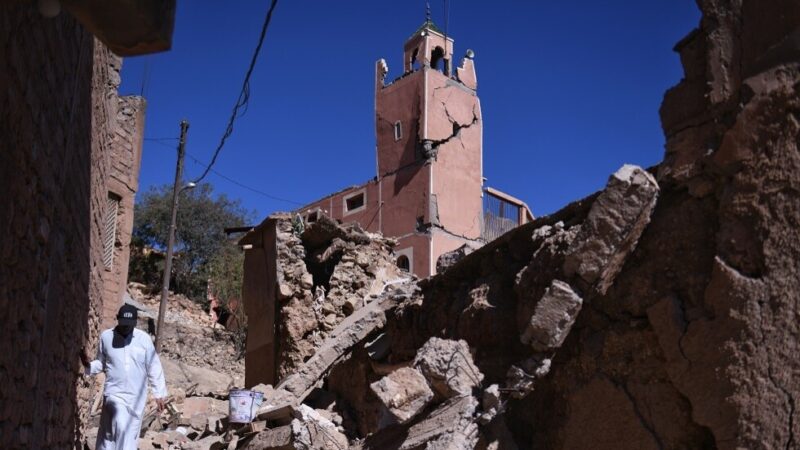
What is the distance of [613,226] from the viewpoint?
5102 millimetres

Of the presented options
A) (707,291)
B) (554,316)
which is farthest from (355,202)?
(707,291)

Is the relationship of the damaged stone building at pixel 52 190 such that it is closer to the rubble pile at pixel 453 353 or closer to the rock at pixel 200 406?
the rubble pile at pixel 453 353

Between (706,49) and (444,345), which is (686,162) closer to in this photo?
(706,49)

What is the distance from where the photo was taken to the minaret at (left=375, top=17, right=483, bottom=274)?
20875 millimetres

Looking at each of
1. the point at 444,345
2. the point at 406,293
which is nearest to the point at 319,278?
the point at 406,293

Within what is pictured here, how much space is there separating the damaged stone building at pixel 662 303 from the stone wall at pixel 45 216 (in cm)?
246

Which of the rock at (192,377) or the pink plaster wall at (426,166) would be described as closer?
the rock at (192,377)

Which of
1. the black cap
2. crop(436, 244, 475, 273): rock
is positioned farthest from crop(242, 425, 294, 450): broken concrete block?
crop(436, 244, 475, 273): rock

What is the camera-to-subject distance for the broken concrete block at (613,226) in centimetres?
502

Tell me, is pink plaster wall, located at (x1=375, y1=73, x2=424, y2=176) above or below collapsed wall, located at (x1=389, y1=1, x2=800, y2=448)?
above

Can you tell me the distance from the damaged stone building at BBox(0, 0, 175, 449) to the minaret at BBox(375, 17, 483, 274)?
48.5 ft

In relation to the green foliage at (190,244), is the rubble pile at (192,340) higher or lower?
lower

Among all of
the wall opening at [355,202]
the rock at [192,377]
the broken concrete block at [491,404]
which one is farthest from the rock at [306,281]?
the wall opening at [355,202]

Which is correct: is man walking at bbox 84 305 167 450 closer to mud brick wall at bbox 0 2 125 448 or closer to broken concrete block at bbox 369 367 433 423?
mud brick wall at bbox 0 2 125 448
